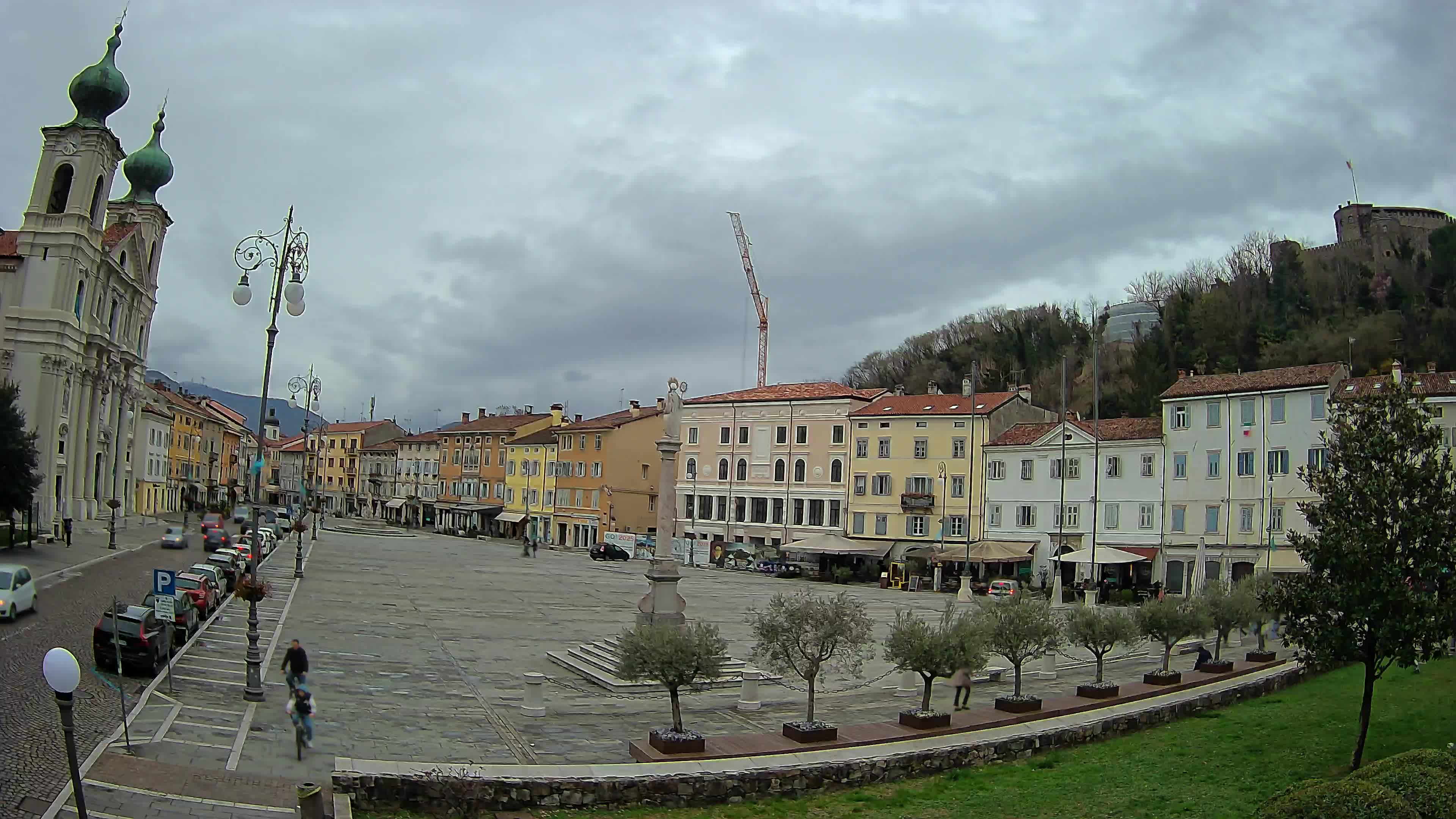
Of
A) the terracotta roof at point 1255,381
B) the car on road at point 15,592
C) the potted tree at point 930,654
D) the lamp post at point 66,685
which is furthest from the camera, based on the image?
the terracotta roof at point 1255,381

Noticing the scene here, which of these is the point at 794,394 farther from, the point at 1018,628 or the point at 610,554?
the point at 1018,628

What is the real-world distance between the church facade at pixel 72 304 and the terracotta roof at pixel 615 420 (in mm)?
35808

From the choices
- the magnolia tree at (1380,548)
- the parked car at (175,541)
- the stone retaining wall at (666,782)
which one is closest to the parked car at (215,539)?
the parked car at (175,541)

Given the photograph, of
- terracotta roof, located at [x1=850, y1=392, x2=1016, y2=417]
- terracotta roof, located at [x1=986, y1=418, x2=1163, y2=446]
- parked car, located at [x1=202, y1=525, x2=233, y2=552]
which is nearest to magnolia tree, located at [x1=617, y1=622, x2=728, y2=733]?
parked car, located at [x1=202, y1=525, x2=233, y2=552]

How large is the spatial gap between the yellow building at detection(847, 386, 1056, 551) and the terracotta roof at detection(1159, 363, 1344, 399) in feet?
37.6

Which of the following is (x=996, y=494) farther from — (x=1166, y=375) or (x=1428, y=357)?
(x=1428, y=357)

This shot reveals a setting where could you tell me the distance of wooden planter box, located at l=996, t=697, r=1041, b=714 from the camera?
20641 mm

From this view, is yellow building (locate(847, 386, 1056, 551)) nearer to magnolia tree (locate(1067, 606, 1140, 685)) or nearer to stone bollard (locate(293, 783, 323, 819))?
magnolia tree (locate(1067, 606, 1140, 685))

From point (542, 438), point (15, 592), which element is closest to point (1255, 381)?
point (15, 592)

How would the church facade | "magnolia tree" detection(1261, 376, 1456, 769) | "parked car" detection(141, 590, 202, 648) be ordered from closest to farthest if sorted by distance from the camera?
"magnolia tree" detection(1261, 376, 1456, 769) → "parked car" detection(141, 590, 202, 648) → the church facade

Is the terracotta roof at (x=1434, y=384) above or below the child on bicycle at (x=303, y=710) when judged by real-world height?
above

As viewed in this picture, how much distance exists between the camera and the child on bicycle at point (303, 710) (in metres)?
15.6

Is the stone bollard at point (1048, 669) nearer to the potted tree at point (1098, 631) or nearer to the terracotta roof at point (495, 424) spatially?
the potted tree at point (1098, 631)

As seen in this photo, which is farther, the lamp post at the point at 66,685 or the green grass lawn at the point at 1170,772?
the green grass lawn at the point at 1170,772
